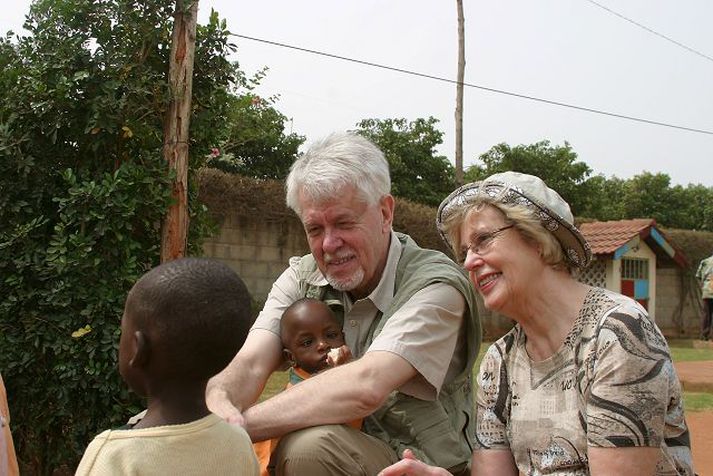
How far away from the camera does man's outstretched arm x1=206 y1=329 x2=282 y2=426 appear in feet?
9.32

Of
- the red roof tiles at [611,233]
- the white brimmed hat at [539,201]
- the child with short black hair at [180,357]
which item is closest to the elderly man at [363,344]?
the white brimmed hat at [539,201]

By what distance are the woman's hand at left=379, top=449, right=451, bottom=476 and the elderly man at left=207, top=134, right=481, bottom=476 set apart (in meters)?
0.23

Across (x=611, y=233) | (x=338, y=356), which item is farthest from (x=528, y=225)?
(x=611, y=233)

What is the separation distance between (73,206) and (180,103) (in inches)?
37.4

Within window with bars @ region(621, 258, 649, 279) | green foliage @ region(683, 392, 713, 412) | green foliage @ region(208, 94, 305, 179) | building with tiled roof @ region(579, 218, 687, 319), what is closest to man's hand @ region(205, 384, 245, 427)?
green foliage @ region(683, 392, 713, 412)

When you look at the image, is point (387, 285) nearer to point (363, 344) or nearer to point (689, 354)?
point (363, 344)

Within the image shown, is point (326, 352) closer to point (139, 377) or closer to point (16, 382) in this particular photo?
point (139, 377)

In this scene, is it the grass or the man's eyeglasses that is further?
the grass

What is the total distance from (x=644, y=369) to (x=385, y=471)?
0.80 meters

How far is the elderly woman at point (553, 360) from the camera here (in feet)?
7.28

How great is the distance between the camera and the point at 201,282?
6.08 ft

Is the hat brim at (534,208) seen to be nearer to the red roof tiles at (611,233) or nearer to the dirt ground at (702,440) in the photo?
the dirt ground at (702,440)

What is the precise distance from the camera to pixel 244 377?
122 inches

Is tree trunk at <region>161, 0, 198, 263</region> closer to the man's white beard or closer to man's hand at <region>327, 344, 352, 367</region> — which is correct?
the man's white beard
